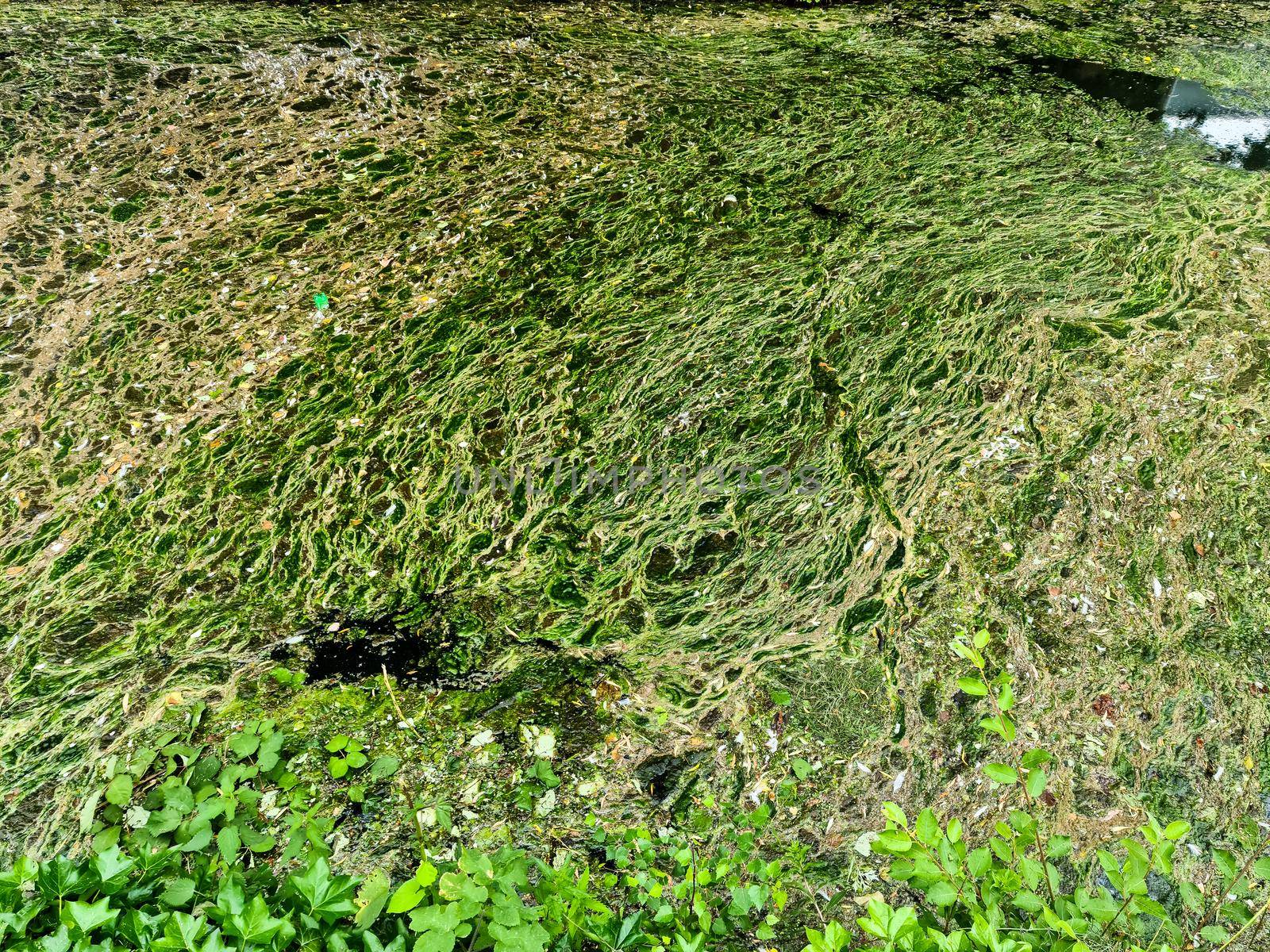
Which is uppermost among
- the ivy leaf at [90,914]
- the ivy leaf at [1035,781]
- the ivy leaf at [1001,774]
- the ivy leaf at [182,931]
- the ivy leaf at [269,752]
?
the ivy leaf at [1001,774]

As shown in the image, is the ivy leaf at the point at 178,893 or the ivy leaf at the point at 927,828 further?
the ivy leaf at the point at 178,893

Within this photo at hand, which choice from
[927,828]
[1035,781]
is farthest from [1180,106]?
[927,828]

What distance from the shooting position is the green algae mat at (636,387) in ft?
5.31

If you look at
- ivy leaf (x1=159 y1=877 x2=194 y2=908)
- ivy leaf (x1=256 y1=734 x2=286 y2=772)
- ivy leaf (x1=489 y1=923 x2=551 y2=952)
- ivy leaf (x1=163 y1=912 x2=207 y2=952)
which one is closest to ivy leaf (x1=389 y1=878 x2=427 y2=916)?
ivy leaf (x1=489 y1=923 x2=551 y2=952)

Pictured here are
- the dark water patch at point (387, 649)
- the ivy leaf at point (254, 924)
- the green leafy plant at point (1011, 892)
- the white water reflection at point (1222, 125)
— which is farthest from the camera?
the white water reflection at point (1222, 125)

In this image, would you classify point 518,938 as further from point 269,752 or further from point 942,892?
point 269,752

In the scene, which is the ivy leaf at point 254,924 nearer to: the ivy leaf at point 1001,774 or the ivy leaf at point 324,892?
the ivy leaf at point 324,892

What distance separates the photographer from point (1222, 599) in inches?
67.4

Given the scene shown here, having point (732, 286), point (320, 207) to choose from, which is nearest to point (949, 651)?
point (732, 286)

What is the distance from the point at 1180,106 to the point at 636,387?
2.47m

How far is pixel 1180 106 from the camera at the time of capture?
3.11m

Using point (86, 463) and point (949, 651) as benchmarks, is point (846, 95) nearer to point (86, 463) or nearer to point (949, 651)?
point (949, 651)

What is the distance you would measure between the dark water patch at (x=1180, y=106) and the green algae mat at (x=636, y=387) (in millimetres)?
21

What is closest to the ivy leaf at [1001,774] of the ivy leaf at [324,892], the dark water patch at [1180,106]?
the ivy leaf at [324,892]
